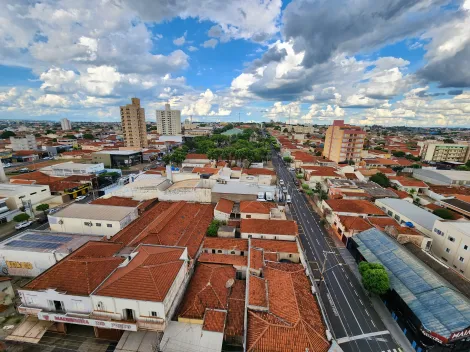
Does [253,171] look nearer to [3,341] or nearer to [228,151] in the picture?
[228,151]

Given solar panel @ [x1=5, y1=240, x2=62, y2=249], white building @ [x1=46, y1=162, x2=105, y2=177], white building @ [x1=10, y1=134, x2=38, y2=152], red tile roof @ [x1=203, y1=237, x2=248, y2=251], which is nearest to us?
solar panel @ [x1=5, y1=240, x2=62, y2=249]

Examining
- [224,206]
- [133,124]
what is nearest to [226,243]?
[224,206]

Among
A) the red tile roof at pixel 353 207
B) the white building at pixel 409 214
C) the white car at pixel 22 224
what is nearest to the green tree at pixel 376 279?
the red tile roof at pixel 353 207

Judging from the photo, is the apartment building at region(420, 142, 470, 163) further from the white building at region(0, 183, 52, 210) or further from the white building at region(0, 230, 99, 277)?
the white building at region(0, 183, 52, 210)

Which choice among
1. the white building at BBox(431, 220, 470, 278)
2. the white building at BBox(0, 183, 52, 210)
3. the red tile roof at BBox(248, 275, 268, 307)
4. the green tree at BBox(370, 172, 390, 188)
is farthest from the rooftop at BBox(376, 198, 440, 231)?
the white building at BBox(0, 183, 52, 210)

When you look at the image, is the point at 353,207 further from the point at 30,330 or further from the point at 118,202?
the point at 30,330

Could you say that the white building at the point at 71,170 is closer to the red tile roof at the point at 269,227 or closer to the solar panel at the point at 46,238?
the solar panel at the point at 46,238
